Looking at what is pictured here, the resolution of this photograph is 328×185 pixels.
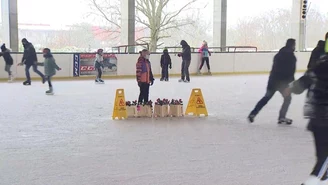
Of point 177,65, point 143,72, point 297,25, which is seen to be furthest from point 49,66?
point 297,25

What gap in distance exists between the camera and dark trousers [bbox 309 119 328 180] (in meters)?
3.98

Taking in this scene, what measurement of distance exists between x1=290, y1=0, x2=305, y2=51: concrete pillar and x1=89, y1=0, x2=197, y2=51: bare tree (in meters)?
6.30

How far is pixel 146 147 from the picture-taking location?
6.53 metres

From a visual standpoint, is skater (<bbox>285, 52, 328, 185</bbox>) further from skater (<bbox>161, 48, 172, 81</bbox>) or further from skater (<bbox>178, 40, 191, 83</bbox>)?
skater (<bbox>161, 48, 172, 81</bbox>)

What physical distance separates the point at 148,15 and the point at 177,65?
27.6ft

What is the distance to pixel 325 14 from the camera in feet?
104

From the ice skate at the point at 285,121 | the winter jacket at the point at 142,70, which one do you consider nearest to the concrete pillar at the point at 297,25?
the winter jacket at the point at 142,70

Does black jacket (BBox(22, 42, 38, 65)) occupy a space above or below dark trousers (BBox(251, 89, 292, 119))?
above

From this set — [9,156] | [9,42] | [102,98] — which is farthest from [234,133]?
[9,42]

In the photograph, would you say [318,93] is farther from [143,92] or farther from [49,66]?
[49,66]

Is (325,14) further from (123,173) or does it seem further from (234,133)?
(123,173)

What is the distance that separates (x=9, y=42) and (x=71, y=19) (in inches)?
245

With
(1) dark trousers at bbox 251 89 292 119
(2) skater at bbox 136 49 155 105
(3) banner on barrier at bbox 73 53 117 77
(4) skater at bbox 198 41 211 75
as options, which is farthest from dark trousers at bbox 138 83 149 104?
(4) skater at bbox 198 41 211 75

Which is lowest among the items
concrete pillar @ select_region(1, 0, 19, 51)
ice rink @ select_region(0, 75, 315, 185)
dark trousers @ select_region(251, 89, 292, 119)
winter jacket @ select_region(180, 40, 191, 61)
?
ice rink @ select_region(0, 75, 315, 185)
